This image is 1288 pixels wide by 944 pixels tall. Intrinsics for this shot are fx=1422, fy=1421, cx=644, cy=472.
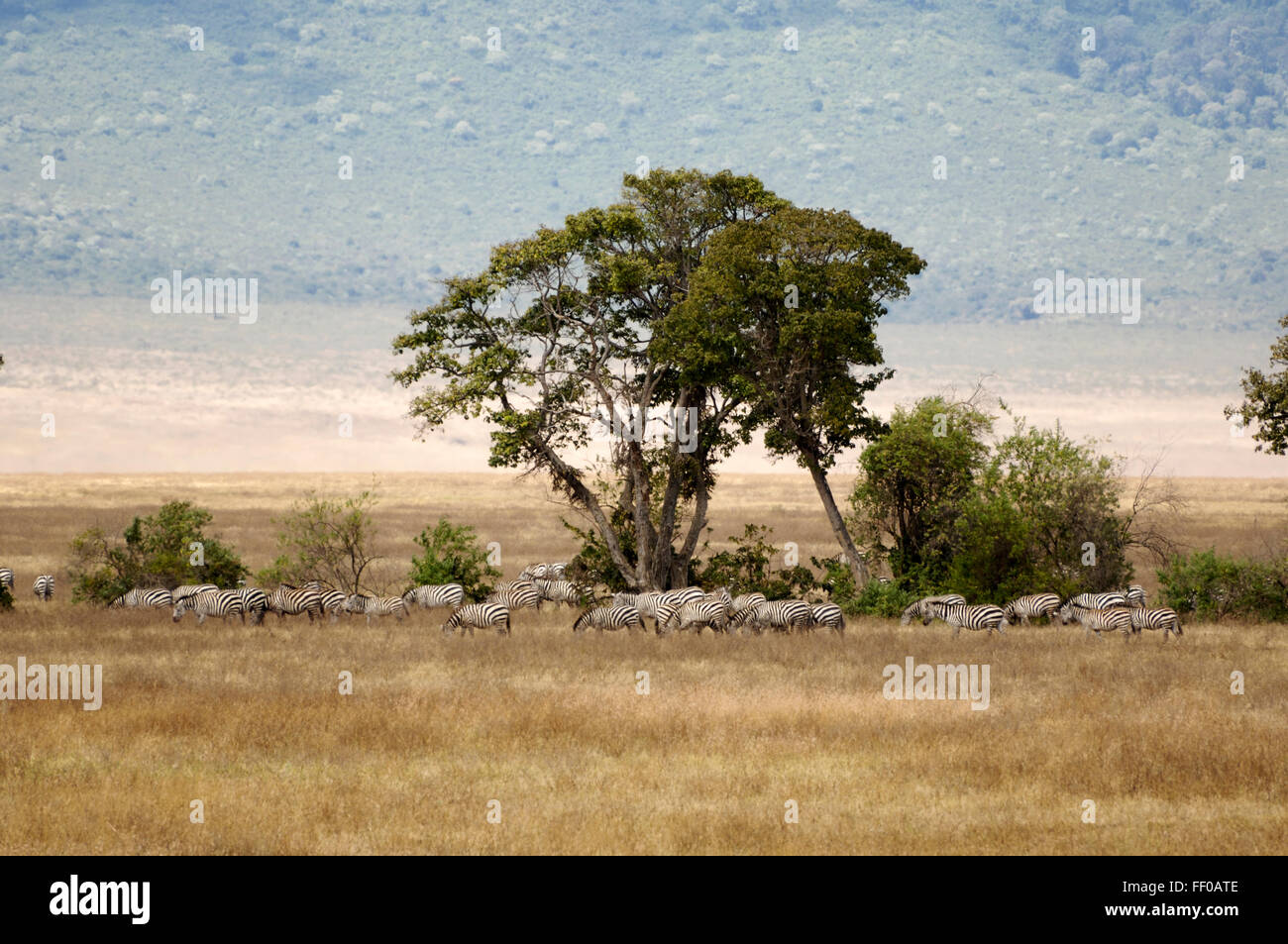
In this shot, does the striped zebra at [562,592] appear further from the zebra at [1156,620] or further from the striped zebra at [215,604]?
the zebra at [1156,620]

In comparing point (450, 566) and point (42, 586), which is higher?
point (450, 566)

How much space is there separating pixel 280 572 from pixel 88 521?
143 feet

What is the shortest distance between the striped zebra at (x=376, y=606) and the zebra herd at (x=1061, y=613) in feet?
42.0

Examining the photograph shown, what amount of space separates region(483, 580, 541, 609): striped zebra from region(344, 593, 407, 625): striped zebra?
9.62 feet

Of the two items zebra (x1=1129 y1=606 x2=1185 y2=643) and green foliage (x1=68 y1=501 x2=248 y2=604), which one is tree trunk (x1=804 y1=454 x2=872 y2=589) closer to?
zebra (x1=1129 y1=606 x2=1185 y2=643)

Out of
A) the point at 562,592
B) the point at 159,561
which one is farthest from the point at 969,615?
the point at 159,561

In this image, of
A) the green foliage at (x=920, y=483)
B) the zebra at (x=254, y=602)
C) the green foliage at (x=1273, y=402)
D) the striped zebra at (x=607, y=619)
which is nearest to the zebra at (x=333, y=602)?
the zebra at (x=254, y=602)

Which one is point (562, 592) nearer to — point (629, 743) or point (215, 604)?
point (215, 604)

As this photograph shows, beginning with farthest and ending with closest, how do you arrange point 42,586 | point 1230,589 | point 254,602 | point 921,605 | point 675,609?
point 42,586, point 1230,589, point 254,602, point 921,605, point 675,609

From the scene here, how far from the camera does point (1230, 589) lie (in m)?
37.0

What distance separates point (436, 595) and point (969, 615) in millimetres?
14001

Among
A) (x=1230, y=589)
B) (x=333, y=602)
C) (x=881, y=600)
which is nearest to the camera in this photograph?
(x=333, y=602)
